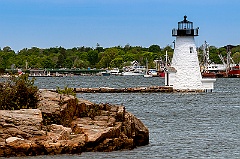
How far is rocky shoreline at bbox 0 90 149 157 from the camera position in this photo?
78.7 feet

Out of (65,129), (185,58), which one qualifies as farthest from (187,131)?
(185,58)

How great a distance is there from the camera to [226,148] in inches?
1105

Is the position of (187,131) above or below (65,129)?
below

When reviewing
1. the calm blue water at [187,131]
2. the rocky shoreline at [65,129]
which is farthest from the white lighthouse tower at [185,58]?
the rocky shoreline at [65,129]

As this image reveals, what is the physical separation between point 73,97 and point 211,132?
8263 mm

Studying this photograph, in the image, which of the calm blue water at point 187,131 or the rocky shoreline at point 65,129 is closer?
the rocky shoreline at point 65,129

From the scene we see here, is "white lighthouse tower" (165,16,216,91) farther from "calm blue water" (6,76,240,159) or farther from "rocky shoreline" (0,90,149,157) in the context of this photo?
"rocky shoreline" (0,90,149,157)

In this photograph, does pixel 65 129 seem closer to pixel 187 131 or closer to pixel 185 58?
pixel 187 131

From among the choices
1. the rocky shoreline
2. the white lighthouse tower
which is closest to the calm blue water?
the rocky shoreline

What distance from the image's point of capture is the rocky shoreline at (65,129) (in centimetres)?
2400

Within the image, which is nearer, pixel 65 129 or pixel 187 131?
pixel 65 129

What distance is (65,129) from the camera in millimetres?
25219

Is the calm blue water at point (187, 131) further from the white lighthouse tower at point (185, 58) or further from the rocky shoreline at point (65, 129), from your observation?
the white lighthouse tower at point (185, 58)

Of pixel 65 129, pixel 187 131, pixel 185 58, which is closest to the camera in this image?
pixel 65 129
